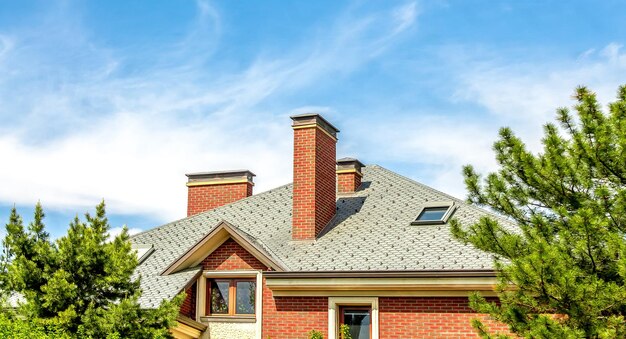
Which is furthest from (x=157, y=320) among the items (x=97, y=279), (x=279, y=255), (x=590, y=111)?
(x=590, y=111)

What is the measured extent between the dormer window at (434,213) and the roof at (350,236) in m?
0.13

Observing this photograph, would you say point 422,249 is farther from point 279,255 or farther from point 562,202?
point 562,202

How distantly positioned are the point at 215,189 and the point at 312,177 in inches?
194

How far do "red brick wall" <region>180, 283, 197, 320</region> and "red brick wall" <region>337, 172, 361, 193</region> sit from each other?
5.10m

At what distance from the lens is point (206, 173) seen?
23.4 meters

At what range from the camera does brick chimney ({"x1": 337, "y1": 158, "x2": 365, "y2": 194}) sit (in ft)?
69.1

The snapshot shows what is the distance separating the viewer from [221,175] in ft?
76.9

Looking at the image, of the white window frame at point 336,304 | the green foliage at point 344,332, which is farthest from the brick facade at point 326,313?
the green foliage at point 344,332

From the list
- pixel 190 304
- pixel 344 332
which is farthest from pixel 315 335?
pixel 190 304

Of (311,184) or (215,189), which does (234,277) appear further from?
(215,189)

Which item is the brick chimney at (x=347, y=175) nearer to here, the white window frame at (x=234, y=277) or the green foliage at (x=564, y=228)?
the white window frame at (x=234, y=277)

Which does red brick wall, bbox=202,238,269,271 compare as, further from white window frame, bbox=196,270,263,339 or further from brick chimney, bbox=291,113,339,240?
brick chimney, bbox=291,113,339,240

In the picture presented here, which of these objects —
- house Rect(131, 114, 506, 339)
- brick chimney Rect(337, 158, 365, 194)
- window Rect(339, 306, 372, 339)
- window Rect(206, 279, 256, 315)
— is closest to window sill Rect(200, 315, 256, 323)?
house Rect(131, 114, 506, 339)

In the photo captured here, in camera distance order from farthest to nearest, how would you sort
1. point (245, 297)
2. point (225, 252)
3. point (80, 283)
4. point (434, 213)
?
point (434, 213) < point (225, 252) < point (245, 297) < point (80, 283)
